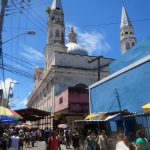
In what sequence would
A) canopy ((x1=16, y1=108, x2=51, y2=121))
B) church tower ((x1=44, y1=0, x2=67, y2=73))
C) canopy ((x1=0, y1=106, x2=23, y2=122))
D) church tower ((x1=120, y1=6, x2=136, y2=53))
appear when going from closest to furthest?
canopy ((x1=0, y1=106, x2=23, y2=122)), canopy ((x1=16, y1=108, x2=51, y2=121)), church tower ((x1=44, y1=0, x2=67, y2=73)), church tower ((x1=120, y1=6, x2=136, y2=53))

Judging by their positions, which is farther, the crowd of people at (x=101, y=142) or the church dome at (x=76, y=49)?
the church dome at (x=76, y=49)

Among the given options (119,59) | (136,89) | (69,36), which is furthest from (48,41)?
(136,89)

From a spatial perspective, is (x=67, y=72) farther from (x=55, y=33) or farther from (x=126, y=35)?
(x=126, y=35)

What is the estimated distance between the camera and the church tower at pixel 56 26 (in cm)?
6140

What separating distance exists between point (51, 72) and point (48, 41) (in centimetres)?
1520

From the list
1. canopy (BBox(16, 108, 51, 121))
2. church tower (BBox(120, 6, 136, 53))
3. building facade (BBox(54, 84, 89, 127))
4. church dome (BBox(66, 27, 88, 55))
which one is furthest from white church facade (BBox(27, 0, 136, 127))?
church tower (BBox(120, 6, 136, 53))

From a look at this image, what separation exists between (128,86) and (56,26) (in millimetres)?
47462

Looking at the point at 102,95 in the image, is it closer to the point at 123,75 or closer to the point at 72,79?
the point at 123,75

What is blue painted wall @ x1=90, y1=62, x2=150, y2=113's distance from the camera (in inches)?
598

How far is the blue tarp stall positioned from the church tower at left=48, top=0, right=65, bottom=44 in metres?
41.0

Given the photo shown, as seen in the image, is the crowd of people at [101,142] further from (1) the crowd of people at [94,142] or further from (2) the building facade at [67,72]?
(2) the building facade at [67,72]

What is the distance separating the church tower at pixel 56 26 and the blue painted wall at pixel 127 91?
1632 inches

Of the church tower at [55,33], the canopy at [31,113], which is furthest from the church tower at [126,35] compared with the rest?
the canopy at [31,113]

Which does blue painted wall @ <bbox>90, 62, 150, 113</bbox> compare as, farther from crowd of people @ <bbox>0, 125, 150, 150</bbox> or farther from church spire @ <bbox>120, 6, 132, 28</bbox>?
church spire @ <bbox>120, 6, 132, 28</bbox>
